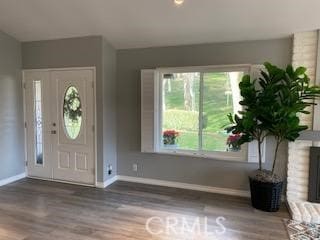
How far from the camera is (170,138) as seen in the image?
4.34 metres

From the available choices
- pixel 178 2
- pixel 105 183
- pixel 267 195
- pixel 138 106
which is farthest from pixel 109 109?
pixel 267 195

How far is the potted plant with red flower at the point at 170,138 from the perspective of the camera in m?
4.32

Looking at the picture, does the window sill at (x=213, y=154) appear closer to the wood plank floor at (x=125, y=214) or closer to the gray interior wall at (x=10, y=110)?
the wood plank floor at (x=125, y=214)

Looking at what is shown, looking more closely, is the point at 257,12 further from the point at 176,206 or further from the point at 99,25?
the point at 176,206

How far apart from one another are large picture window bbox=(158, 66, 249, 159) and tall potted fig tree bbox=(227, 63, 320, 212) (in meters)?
0.52

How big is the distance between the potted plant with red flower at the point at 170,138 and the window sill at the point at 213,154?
106mm

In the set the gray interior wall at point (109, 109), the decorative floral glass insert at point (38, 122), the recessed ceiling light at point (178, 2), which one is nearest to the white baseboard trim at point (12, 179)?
the decorative floral glass insert at point (38, 122)

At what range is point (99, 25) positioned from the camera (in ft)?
12.6

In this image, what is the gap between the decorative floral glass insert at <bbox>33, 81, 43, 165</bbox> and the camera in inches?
182

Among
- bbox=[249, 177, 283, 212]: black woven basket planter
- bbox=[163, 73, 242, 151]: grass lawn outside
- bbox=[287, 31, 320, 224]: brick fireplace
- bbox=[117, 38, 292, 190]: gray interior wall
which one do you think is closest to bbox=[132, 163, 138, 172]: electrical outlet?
bbox=[117, 38, 292, 190]: gray interior wall

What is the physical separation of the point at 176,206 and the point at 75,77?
2.65m

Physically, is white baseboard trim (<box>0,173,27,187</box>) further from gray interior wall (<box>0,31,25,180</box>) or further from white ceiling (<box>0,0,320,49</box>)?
white ceiling (<box>0,0,320,49</box>)

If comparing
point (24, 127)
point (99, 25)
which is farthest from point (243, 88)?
point (24, 127)

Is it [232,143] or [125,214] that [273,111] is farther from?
[125,214]
